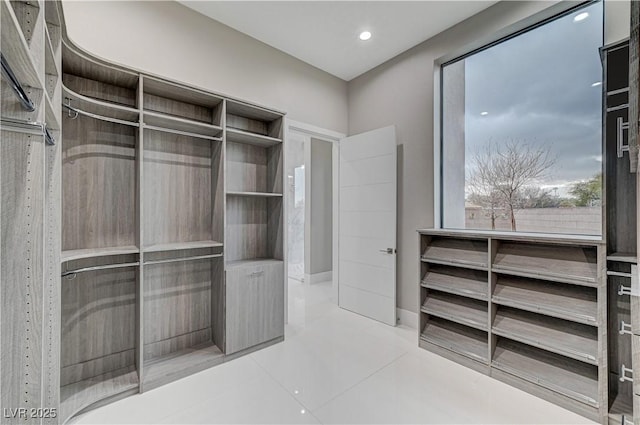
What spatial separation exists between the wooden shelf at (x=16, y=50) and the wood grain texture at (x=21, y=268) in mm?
217

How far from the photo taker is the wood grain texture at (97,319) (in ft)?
6.55

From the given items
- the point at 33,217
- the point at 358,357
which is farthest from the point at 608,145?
the point at 33,217

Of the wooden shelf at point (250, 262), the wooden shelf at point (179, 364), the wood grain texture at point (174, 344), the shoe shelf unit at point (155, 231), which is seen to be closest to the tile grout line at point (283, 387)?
the shoe shelf unit at point (155, 231)

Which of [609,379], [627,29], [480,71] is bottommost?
[609,379]

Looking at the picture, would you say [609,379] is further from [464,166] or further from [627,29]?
[627,29]

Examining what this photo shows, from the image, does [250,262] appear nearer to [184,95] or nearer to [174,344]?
[174,344]

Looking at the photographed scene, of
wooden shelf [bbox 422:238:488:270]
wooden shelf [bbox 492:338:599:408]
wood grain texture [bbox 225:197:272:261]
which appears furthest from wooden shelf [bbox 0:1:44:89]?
wooden shelf [bbox 492:338:599:408]

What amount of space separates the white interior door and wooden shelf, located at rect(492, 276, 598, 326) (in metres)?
1.18

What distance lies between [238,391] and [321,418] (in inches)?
26.2

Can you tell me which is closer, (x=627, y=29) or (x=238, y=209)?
(x=627, y=29)

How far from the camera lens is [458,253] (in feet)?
8.57

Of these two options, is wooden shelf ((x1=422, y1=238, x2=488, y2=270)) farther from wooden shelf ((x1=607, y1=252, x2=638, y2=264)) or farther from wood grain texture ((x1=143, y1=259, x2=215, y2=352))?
wood grain texture ((x1=143, y1=259, x2=215, y2=352))

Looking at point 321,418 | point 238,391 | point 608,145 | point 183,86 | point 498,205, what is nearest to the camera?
point 321,418

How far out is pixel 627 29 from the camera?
6.10 ft
